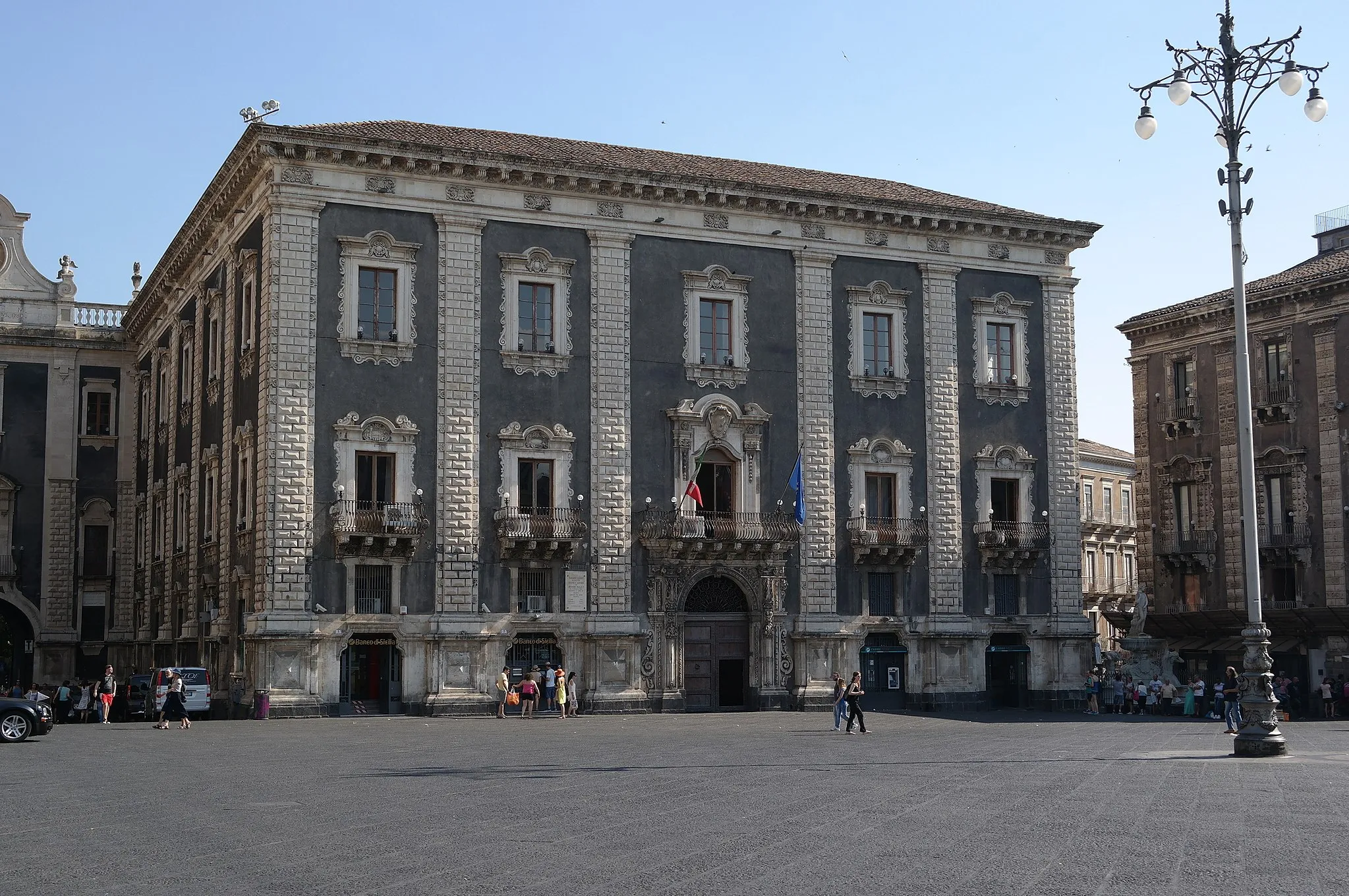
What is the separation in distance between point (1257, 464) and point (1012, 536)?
533 inches

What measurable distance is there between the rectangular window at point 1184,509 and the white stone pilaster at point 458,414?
30.5 meters

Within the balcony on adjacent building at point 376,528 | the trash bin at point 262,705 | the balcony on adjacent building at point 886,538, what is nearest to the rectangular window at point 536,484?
the balcony on adjacent building at point 376,528

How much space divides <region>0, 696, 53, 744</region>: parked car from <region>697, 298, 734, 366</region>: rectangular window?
20.5 metres

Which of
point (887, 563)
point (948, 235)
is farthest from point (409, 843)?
point (948, 235)

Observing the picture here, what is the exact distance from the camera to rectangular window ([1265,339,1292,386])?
54.5m

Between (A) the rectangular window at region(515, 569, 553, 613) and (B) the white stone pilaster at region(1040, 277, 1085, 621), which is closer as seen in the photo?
(A) the rectangular window at region(515, 569, 553, 613)

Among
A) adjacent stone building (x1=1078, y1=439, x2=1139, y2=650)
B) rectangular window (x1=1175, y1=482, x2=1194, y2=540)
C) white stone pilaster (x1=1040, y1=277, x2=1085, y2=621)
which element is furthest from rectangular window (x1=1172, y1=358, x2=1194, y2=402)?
adjacent stone building (x1=1078, y1=439, x2=1139, y2=650)

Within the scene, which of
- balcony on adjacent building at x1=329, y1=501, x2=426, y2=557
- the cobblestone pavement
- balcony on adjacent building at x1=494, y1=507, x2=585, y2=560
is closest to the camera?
the cobblestone pavement

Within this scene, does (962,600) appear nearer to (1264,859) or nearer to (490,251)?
(490,251)

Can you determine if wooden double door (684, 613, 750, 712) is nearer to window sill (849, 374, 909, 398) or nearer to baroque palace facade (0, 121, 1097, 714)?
baroque palace facade (0, 121, 1097, 714)

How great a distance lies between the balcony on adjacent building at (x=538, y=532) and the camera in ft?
132

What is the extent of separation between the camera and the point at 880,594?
45.2m

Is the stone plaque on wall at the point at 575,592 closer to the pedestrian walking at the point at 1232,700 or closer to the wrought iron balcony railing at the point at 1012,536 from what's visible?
the wrought iron balcony railing at the point at 1012,536

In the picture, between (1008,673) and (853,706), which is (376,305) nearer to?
(853,706)
